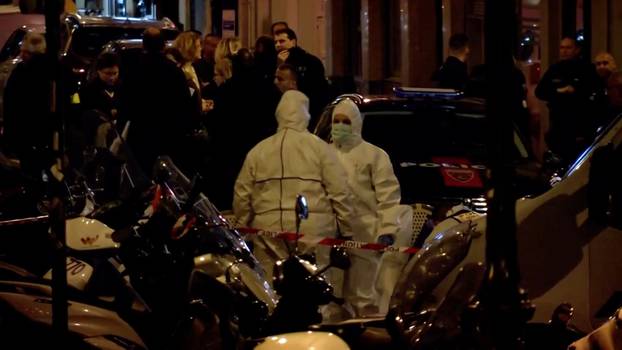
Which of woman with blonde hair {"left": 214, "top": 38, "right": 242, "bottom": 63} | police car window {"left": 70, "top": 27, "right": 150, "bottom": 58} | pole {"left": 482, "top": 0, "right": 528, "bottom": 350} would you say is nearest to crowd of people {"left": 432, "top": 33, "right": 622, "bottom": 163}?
woman with blonde hair {"left": 214, "top": 38, "right": 242, "bottom": 63}

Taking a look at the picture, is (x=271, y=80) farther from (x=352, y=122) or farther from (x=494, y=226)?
(x=494, y=226)

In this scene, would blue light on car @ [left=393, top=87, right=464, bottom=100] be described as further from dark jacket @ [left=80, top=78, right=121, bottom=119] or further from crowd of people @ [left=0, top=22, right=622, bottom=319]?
dark jacket @ [left=80, top=78, right=121, bottom=119]

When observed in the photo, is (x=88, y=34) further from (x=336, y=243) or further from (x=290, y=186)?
(x=336, y=243)

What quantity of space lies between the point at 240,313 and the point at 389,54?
21.3 meters

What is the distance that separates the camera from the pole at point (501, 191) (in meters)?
4.45

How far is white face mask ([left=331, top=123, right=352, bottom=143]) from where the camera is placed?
9.44 m

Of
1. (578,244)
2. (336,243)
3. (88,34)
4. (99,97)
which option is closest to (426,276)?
(578,244)

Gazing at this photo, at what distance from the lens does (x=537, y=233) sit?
6191 millimetres

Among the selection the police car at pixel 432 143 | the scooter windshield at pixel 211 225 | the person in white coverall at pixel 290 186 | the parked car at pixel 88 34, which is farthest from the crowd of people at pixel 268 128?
the parked car at pixel 88 34

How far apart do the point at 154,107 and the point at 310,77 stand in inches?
93.9

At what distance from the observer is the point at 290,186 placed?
8.86 m

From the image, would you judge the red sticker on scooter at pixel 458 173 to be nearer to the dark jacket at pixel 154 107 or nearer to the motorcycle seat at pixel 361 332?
the dark jacket at pixel 154 107

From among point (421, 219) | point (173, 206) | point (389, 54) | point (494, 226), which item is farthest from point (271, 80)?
point (389, 54)

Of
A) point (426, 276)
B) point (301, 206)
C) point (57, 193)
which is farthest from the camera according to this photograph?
point (301, 206)
